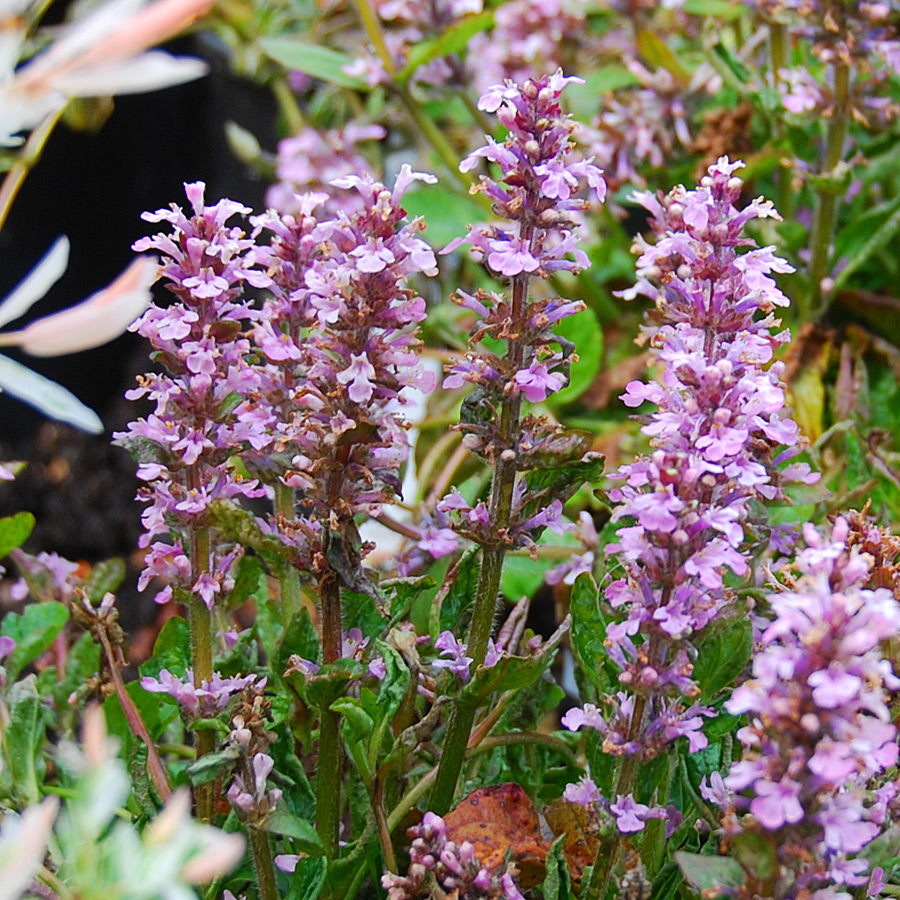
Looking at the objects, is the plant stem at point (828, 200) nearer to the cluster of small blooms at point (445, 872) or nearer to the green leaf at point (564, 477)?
the green leaf at point (564, 477)

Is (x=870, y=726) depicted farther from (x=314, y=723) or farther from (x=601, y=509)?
(x=601, y=509)

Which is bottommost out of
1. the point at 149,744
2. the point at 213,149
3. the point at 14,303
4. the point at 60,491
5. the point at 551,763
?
the point at 60,491

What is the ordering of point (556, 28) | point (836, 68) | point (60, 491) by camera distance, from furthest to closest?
point (60, 491) < point (556, 28) < point (836, 68)

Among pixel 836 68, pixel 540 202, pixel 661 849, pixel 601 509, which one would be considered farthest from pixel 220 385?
pixel 836 68

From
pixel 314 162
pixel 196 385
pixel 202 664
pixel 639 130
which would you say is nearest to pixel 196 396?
pixel 196 385

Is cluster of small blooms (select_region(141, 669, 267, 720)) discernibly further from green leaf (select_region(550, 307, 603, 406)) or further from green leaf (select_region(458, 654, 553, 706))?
green leaf (select_region(550, 307, 603, 406))

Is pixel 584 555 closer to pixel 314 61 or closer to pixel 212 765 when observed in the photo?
pixel 212 765

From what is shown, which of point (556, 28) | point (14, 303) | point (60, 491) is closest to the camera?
point (14, 303)

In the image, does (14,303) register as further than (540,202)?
No

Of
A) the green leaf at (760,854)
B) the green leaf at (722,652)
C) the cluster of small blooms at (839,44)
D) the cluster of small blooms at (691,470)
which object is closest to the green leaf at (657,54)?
the cluster of small blooms at (839,44)
